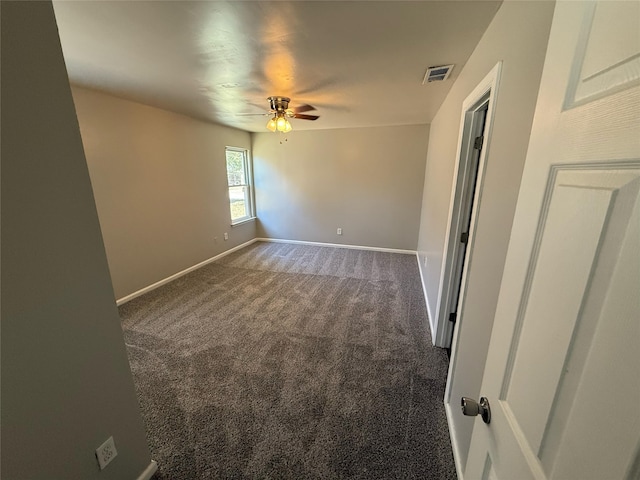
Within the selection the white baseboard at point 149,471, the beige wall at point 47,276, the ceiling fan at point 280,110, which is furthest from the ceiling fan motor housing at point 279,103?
the white baseboard at point 149,471

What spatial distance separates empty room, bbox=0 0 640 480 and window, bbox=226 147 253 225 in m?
1.24

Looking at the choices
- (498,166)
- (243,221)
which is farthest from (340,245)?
(498,166)

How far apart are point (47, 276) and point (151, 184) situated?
284 cm

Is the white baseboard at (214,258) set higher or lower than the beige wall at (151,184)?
lower

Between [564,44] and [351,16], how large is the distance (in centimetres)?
109

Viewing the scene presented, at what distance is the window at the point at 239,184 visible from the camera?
16.1 ft

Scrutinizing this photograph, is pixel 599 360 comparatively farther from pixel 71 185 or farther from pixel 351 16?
pixel 351 16

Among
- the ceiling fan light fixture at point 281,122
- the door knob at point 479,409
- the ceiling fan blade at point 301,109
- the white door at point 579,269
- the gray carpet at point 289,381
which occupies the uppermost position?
the ceiling fan blade at point 301,109

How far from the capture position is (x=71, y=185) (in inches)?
35.1

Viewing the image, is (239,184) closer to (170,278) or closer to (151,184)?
(151,184)

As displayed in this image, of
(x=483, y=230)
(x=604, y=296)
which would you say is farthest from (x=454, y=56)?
(x=604, y=296)

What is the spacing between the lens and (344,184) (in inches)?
193

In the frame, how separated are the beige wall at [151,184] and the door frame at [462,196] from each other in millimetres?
3347

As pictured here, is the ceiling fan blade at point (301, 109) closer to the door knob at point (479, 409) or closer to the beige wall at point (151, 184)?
the beige wall at point (151, 184)
